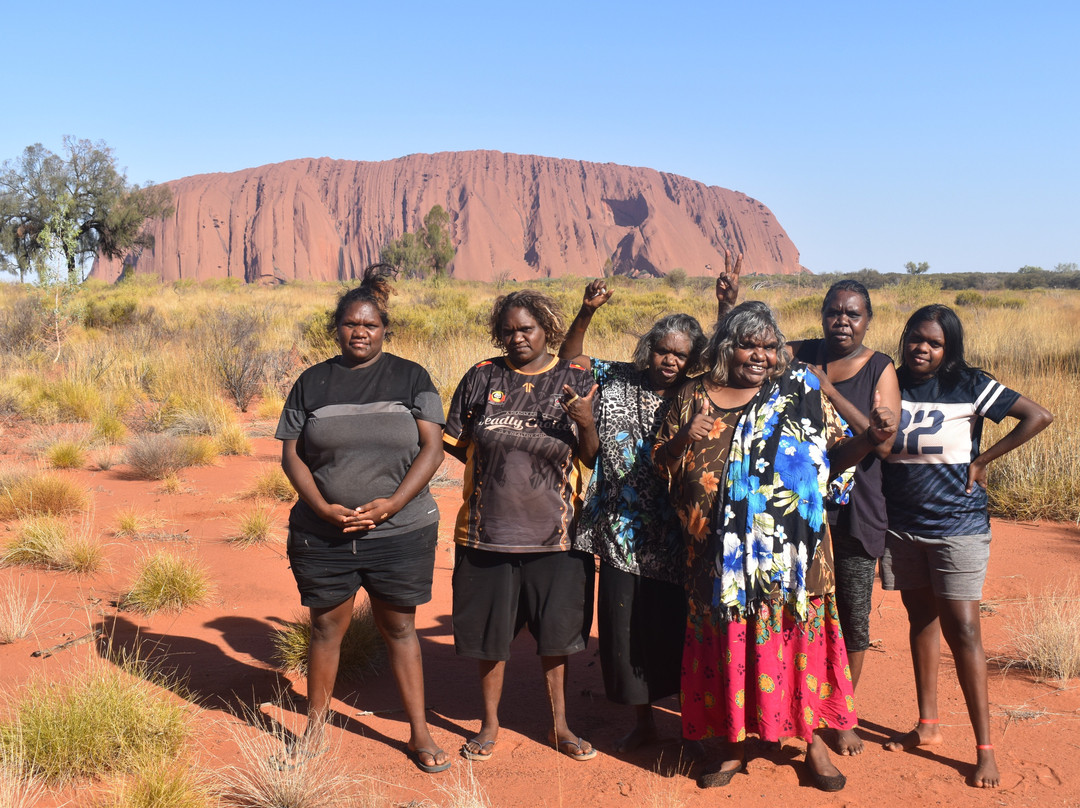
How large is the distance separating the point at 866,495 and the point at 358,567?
6.55ft

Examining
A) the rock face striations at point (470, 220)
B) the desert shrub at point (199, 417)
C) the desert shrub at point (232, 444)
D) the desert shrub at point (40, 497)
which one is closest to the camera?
the desert shrub at point (40, 497)

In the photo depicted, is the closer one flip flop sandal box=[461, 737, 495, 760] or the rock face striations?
flip flop sandal box=[461, 737, 495, 760]

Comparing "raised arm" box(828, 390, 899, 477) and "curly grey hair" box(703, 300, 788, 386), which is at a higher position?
"curly grey hair" box(703, 300, 788, 386)

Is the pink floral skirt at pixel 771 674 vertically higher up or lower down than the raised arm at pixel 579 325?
lower down

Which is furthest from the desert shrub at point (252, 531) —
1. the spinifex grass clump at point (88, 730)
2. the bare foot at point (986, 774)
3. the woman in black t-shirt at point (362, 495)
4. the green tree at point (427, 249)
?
the green tree at point (427, 249)

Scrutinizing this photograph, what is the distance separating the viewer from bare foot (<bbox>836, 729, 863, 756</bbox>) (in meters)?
3.23

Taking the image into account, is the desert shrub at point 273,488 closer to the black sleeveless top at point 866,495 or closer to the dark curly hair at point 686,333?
the dark curly hair at point 686,333

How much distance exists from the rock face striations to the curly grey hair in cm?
10119

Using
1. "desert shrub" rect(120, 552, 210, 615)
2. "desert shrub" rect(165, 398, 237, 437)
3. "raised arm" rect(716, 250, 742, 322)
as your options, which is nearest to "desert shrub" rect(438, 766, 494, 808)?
"raised arm" rect(716, 250, 742, 322)

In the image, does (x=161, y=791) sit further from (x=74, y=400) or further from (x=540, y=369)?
(x=74, y=400)

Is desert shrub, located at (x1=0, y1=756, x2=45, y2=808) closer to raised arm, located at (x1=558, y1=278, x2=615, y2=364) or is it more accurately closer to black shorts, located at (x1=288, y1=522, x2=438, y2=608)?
A: black shorts, located at (x1=288, y1=522, x2=438, y2=608)

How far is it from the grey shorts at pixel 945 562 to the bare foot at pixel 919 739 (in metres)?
0.62

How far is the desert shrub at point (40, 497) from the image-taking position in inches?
251

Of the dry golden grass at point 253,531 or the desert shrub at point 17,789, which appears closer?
the desert shrub at point 17,789
